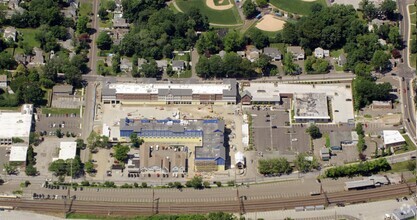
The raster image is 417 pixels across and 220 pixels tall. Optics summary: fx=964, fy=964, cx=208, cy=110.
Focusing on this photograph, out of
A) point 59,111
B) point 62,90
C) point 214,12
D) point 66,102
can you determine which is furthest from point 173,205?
point 214,12

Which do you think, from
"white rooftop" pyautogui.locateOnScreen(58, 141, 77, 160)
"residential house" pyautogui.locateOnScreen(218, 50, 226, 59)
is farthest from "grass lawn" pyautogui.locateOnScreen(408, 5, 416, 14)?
"white rooftop" pyautogui.locateOnScreen(58, 141, 77, 160)

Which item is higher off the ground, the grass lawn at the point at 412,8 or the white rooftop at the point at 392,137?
the grass lawn at the point at 412,8

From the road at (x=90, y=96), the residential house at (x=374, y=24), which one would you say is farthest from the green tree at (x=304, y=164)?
the residential house at (x=374, y=24)

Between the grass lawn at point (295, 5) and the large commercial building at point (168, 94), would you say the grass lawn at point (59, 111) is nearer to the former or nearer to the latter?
the large commercial building at point (168, 94)

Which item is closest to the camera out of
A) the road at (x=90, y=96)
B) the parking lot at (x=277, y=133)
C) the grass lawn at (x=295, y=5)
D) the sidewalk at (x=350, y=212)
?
the sidewalk at (x=350, y=212)

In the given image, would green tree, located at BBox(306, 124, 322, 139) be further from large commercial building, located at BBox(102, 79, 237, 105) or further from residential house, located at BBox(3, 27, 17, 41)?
residential house, located at BBox(3, 27, 17, 41)

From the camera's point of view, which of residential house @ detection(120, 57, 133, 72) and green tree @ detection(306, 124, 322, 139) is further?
residential house @ detection(120, 57, 133, 72)
